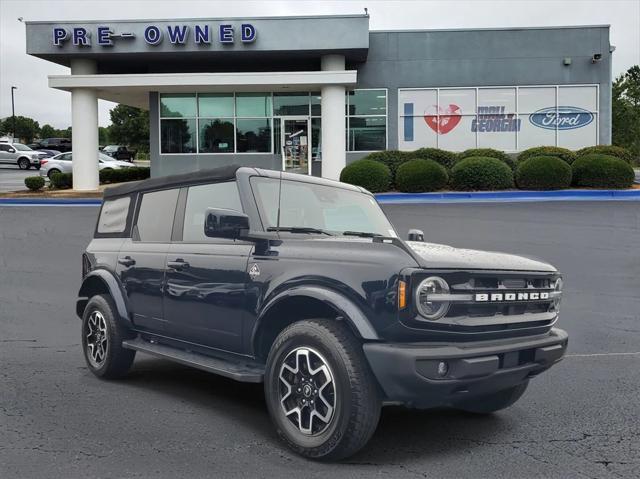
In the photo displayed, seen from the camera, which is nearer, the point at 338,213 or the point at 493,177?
the point at 338,213

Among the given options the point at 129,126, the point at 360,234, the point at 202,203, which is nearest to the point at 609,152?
the point at 360,234

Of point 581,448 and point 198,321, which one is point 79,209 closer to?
point 198,321

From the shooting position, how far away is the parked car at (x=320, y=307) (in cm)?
393

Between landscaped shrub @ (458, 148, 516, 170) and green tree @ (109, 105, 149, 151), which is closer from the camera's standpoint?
landscaped shrub @ (458, 148, 516, 170)

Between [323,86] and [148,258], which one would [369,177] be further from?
[148,258]

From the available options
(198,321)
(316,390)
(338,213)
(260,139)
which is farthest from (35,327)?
(260,139)

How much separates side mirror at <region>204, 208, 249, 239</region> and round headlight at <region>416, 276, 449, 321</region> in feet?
4.50

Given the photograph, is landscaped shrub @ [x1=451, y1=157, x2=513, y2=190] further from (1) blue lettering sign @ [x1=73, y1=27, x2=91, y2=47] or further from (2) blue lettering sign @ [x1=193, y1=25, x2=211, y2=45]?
(1) blue lettering sign @ [x1=73, y1=27, x2=91, y2=47]

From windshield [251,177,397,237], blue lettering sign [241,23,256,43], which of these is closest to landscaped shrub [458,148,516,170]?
blue lettering sign [241,23,256,43]

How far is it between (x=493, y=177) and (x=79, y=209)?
44.4 ft

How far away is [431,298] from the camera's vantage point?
3941 millimetres

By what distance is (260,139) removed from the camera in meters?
28.4

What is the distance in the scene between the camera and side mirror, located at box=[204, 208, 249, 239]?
4.52 m

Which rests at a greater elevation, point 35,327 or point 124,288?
point 124,288
